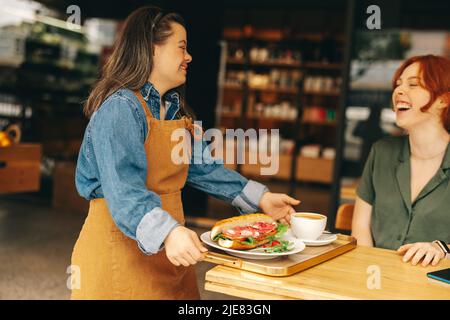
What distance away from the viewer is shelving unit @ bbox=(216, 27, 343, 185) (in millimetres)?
8234

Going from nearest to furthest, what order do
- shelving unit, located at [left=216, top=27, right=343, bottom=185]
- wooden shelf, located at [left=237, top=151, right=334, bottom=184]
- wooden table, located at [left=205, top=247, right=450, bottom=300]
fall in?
wooden table, located at [left=205, top=247, right=450, bottom=300], wooden shelf, located at [left=237, top=151, right=334, bottom=184], shelving unit, located at [left=216, top=27, right=343, bottom=185]

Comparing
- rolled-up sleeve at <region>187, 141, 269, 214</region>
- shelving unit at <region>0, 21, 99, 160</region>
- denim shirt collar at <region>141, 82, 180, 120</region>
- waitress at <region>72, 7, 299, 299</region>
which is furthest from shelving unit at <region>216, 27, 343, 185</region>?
waitress at <region>72, 7, 299, 299</region>

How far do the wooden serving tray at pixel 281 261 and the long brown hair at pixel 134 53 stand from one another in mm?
538

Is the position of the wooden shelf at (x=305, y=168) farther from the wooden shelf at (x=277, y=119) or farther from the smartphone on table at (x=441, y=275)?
the smartphone on table at (x=441, y=275)

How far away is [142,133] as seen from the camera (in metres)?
1.59

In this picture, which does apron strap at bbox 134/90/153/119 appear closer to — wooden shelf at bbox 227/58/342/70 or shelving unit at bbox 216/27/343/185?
shelving unit at bbox 216/27/343/185

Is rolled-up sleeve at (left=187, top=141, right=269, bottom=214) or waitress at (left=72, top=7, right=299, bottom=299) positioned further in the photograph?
rolled-up sleeve at (left=187, top=141, right=269, bottom=214)

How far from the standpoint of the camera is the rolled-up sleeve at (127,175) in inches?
54.4

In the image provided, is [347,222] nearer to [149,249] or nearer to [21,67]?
[149,249]

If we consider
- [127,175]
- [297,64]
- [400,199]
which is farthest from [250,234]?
[297,64]

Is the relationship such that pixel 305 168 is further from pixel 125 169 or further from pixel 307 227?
pixel 125 169

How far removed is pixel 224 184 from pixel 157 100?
390 mm

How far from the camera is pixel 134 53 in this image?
1.64 metres

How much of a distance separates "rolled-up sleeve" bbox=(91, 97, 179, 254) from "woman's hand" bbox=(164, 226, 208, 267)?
2cm
